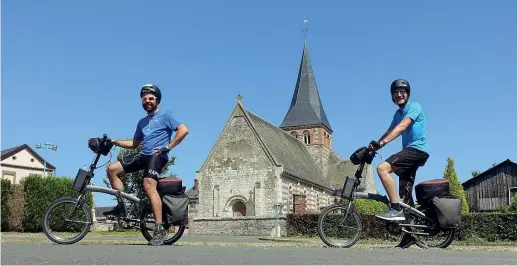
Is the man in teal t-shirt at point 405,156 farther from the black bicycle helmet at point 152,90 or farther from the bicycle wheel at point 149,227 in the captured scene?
the black bicycle helmet at point 152,90

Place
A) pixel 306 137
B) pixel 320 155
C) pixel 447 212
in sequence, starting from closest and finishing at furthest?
pixel 447 212 < pixel 320 155 < pixel 306 137

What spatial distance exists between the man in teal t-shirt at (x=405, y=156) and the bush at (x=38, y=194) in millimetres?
20720

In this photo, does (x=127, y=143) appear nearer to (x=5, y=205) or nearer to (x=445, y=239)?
(x=445, y=239)

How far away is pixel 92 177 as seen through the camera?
804 cm

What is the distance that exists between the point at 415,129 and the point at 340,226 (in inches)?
70.6

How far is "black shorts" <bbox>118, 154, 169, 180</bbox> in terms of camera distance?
7.55m

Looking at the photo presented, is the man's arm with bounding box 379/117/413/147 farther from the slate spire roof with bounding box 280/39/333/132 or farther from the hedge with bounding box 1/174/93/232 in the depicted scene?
the slate spire roof with bounding box 280/39/333/132

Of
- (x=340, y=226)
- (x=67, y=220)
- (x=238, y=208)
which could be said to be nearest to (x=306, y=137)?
(x=238, y=208)

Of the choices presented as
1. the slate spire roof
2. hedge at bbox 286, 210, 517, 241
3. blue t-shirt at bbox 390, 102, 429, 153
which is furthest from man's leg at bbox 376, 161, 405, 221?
the slate spire roof

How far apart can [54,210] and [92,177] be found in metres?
0.75

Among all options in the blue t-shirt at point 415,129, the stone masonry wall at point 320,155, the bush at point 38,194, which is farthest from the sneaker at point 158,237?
the stone masonry wall at point 320,155

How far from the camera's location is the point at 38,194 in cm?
2670

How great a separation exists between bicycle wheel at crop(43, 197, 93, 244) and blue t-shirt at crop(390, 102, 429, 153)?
4821mm

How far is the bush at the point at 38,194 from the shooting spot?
25688mm
